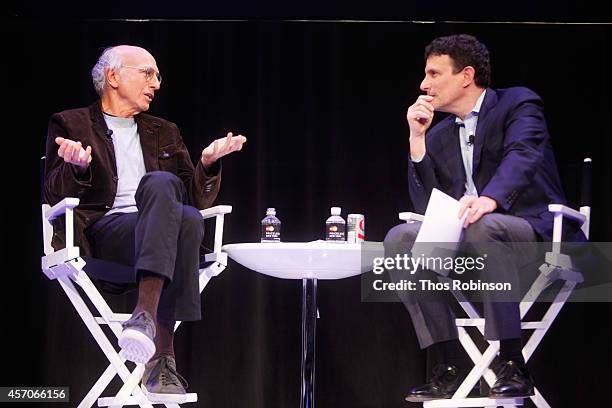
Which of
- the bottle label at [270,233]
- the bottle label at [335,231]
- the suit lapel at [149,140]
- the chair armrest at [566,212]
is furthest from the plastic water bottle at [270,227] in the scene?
the chair armrest at [566,212]

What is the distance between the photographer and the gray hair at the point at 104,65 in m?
3.49

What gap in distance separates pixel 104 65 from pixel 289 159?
97 cm

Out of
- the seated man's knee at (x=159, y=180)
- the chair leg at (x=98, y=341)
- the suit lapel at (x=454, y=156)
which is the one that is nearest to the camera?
the seated man's knee at (x=159, y=180)

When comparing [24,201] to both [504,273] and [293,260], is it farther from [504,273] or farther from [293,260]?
[504,273]

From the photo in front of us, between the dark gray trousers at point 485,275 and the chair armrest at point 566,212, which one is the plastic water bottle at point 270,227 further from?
the chair armrest at point 566,212

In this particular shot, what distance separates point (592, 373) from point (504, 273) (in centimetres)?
138

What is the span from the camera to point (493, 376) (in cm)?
296

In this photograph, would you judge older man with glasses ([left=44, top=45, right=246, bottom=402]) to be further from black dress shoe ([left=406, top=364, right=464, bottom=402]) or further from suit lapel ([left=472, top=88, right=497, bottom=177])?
suit lapel ([left=472, top=88, right=497, bottom=177])

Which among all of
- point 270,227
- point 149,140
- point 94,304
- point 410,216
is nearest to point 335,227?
point 270,227

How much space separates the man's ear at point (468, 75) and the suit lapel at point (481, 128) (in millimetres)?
172

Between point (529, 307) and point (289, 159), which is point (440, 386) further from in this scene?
point (289, 159)

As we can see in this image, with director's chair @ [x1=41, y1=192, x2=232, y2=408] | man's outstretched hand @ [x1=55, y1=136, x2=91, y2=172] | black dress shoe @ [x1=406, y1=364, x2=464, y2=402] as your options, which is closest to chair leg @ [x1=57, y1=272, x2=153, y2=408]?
director's chair @ [x1=41, y1=192, x2=232, y2=408]

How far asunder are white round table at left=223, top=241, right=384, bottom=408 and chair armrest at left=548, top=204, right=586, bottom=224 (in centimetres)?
63

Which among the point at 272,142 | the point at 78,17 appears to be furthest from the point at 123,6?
the point at 272,142
